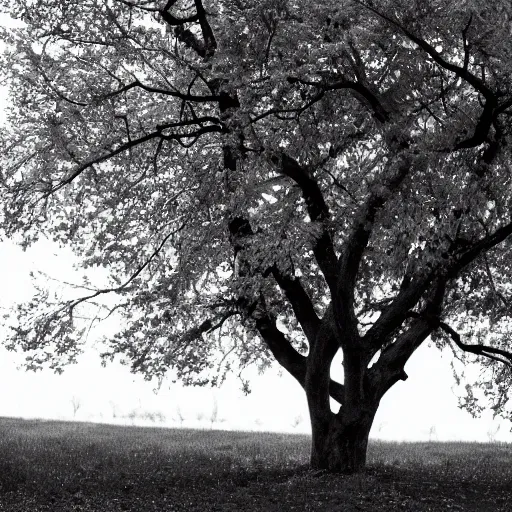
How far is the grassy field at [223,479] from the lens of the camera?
13.4 m

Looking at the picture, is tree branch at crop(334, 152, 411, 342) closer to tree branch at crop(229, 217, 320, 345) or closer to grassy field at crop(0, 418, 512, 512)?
tree branch at crop(229, 217, 320, 345)

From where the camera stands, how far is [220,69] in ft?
47.4

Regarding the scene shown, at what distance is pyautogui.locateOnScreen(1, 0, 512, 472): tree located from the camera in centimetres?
→ 1330

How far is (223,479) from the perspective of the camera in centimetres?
1561

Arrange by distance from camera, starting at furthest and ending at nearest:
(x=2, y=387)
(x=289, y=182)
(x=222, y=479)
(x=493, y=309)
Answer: (x=2, y=387)
(x=493, y=309)
(x=289, y=182)
(x=222, y=479)

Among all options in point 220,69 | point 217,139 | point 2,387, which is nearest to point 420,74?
point 220,69

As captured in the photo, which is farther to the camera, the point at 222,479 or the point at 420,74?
the point at 222,479

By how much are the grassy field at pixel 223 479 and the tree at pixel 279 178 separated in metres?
1.66

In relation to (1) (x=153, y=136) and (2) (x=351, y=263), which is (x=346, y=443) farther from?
(1) (x=153, y=136)

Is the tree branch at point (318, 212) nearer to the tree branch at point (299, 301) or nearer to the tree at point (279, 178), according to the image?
the tree at point (279, 178)

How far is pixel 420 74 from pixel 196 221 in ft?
19.5

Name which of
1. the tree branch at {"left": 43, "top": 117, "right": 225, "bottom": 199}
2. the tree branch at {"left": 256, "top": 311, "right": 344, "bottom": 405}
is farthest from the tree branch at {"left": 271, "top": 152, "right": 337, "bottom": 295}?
the tree branch at {"left": 256, "top": 311, "right": 344, "bottom": 405}

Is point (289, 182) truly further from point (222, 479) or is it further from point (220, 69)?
point (222, 479)

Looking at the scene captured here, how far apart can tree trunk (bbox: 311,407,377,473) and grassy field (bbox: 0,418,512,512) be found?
395 mm
